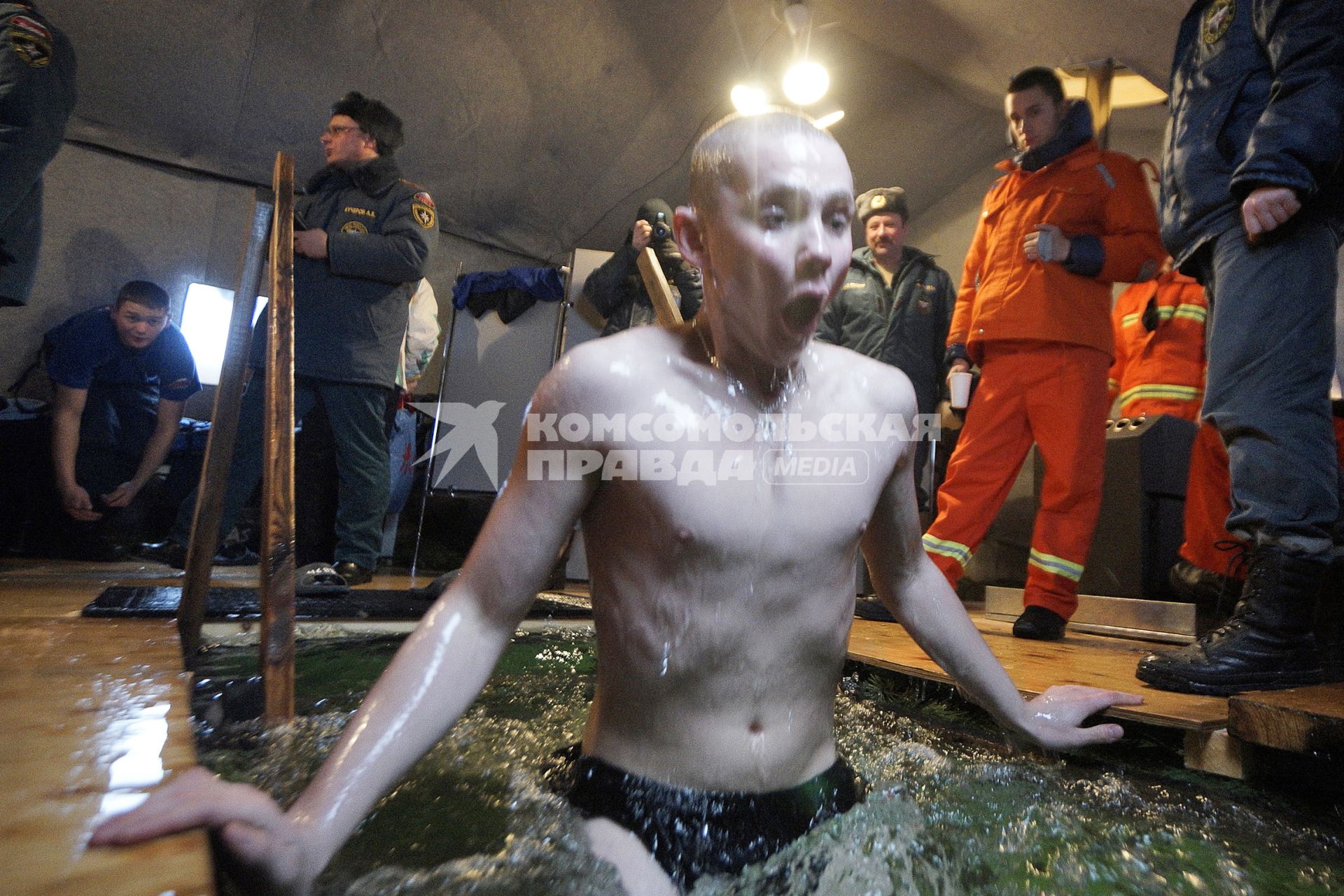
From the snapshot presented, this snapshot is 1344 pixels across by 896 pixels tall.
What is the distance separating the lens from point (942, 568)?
3027 millimetres

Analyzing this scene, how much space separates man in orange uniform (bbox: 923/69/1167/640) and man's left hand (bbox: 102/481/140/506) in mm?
5015

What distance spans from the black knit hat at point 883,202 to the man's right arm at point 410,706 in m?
3.88

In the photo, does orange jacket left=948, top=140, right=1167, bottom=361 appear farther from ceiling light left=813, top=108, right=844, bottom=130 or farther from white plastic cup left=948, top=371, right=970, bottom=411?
ceiling light left=813, top=108, right=844, bottom=130

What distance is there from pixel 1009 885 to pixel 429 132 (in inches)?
261

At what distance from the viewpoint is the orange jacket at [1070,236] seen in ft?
10.1

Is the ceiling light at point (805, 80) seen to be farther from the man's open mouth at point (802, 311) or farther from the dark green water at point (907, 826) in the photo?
the man's open mouth at point (802, 311)

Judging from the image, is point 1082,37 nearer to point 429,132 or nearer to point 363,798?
point 429,132

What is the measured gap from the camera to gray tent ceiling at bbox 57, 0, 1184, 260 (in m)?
5.45

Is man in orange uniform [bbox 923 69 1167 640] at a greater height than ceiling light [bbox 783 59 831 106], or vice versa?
ceiling light [bbox 783 59 831 106]

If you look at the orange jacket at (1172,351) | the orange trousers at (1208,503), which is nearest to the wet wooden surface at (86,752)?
the orange trousers at (1208,503)

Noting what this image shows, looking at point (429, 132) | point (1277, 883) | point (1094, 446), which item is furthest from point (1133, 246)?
point (429, 132)

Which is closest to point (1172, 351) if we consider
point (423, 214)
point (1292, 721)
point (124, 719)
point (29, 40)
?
point (1292, 721)

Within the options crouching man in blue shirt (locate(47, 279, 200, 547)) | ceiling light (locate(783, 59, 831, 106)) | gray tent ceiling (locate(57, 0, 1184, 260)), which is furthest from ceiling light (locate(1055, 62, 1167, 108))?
crouching man in blue shirt (locate(47, 279, 200, 547))

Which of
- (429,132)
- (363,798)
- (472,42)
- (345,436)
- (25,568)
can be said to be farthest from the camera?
(429,132)
